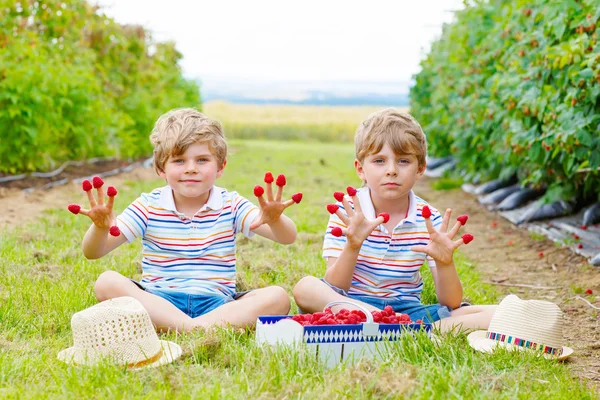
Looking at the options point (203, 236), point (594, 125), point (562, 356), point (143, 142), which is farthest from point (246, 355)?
point (143, 142)

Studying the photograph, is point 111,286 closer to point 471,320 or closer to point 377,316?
point 377,316

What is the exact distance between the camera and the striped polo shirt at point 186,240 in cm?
339

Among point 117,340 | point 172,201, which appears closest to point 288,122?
point 172,201

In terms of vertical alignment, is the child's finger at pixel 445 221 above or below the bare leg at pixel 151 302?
above

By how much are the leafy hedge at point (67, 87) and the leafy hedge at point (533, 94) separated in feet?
17.1

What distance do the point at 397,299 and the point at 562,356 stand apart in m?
0.81

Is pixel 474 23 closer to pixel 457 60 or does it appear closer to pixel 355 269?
pixel 457 60

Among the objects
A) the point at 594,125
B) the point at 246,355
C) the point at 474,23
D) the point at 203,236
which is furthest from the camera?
the point at 474,23

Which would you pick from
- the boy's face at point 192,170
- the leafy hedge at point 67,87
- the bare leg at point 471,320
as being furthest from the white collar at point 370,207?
the leafy hedge at point 67,87

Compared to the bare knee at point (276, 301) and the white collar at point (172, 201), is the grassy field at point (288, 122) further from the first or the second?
the bare knee at point (276, 301)

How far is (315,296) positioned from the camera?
10.8ft

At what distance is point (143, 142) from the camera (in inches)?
609

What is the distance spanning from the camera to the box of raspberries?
2625 millimetres

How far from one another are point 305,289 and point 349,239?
43cm
